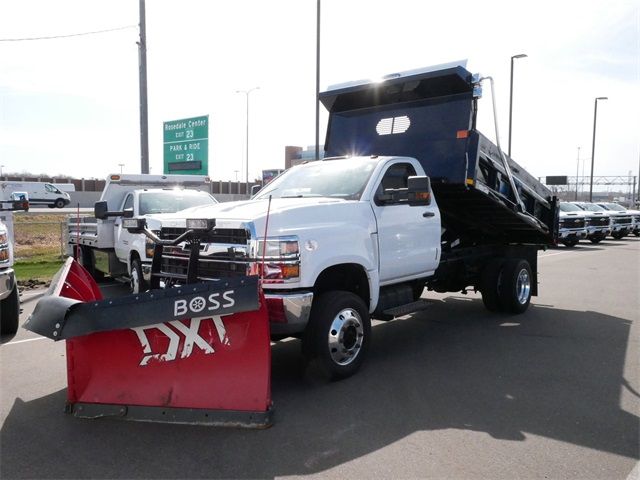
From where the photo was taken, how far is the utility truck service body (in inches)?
195

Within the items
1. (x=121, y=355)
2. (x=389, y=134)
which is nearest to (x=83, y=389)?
(x=121, y=355)

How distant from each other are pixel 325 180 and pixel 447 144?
204 centimetres

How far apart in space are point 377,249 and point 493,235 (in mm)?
4082

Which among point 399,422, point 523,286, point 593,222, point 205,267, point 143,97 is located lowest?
point 399,422

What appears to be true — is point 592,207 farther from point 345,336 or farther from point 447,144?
point 345,336

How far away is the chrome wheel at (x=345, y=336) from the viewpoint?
5185mm

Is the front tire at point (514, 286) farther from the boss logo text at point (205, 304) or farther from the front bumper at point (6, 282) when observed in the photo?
A: the front bumper at point (6, 282)

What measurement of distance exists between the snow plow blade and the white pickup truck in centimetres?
491

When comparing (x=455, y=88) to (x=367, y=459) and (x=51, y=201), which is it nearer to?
(x=367, y=459)

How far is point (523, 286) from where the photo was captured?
29.1 feet

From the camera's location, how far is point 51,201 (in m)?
45.8

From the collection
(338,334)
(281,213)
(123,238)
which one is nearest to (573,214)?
(123,238)

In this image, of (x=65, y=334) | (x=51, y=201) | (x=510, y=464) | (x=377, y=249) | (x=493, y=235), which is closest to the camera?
(x=510, y=464)

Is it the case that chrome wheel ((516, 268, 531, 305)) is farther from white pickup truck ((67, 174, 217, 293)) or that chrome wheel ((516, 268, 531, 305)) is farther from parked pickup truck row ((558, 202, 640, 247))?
parked pickup truck row ((558, 202, 640, 247))
